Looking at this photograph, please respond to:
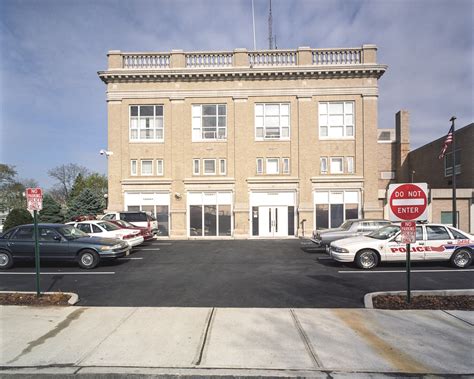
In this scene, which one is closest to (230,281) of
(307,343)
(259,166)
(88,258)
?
(307,343)

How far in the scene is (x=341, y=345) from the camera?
4.77 metres

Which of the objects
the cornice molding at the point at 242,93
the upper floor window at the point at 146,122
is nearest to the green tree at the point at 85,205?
the upper floor window at the point at 146,122

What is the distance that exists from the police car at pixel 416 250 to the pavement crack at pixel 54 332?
8.15m

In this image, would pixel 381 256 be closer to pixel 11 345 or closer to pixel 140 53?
pixel 11 345

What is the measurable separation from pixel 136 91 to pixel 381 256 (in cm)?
1980

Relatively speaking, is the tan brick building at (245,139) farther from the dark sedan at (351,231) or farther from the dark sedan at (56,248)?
the dark sedan at (56,248)

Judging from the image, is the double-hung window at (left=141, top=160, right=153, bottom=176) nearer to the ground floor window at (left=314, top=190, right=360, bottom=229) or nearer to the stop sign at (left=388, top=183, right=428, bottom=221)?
the ground floor window at (left=314, top=190, right=360, bottom=229)

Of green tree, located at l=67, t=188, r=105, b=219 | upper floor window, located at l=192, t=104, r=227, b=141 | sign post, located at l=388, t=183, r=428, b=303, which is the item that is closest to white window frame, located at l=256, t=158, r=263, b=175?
upper floor window, located at l=192, t=104, r=227, b=141

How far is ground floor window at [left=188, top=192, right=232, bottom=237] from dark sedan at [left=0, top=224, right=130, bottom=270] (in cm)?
1123

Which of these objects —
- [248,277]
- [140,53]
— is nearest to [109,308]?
[248,277]

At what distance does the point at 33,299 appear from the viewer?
7.02 metres

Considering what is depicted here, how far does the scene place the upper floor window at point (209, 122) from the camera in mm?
22609

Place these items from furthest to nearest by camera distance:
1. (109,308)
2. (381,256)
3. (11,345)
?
1. (381,256)
2. (109,308)
3. (11,345)

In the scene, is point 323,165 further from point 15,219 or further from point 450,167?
point 15,219
